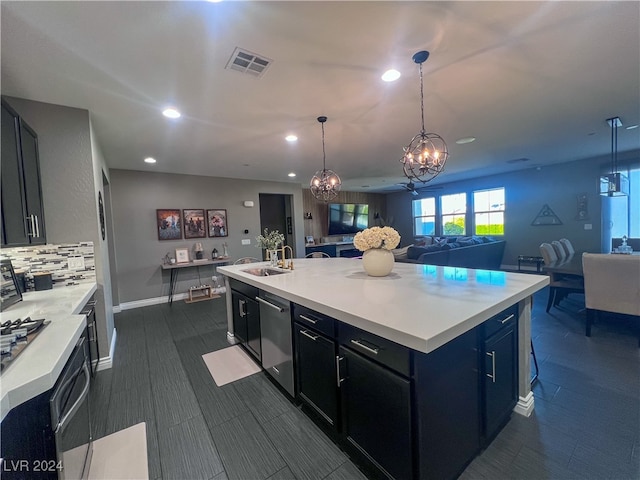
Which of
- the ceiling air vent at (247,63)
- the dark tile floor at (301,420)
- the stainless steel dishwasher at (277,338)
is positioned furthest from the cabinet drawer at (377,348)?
the ceiling air vent at (247,63)

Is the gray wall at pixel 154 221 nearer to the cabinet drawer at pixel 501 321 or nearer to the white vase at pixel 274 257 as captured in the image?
the white vase at pixel 274 257

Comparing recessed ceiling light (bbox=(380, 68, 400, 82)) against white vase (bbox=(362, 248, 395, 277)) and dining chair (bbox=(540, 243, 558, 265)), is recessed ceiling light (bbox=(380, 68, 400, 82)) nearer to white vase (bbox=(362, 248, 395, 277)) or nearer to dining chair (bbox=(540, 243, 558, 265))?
white vase (bbox=(362, 248, 395, 277))

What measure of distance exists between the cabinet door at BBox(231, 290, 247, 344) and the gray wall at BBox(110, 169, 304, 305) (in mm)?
2887

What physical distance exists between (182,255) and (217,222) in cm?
A: 101

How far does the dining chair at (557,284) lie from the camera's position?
343 centimetres

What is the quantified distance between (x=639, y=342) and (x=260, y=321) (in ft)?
12.5

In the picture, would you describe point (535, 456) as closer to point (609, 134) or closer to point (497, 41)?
point (497, 41)

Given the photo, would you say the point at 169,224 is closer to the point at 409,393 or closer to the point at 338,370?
the point at 338,370

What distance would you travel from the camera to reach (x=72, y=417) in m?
1.12

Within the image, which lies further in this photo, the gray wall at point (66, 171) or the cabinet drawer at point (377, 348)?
the gray wall at point (66, 171)

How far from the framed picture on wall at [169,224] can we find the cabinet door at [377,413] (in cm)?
493

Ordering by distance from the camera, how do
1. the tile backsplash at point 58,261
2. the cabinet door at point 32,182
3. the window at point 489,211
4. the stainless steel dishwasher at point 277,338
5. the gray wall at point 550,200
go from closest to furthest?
1. the stainless steel dishwasher at point 277,338
2. the cabinet door at point 32,182
3. the tile backsplash at point 58,261
4. the gray wall at point 550,200
5. the window at point 489,211

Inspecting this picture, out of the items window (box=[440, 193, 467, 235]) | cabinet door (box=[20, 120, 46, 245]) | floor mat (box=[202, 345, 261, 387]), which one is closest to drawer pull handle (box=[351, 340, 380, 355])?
floor mat (box=[202, 345, 261, 387])

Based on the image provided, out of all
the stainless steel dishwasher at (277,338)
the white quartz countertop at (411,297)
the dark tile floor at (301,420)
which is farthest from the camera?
the stainless steel dishwasher at (277,338)
